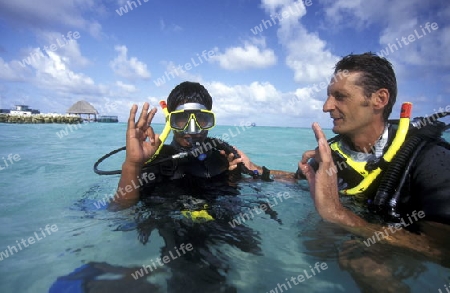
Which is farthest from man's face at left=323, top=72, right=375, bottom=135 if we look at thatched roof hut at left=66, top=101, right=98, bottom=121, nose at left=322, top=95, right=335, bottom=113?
thatched roof hut at left=66, top=101, right=98, bottom=121

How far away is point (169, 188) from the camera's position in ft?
10.6

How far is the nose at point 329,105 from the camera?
2801 millimetres

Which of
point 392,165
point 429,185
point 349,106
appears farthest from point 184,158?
point 429,185

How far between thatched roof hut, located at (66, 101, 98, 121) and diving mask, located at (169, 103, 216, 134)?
208 feet

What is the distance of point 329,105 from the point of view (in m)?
2.81

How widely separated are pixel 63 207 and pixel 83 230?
1.37 meters

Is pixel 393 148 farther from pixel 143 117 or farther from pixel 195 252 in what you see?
pixel 143 117

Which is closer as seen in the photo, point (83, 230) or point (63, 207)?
point (83, 230)

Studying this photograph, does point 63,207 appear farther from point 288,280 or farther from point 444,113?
point 444,113

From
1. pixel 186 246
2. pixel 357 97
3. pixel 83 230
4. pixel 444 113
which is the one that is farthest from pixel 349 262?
pixel 83 230

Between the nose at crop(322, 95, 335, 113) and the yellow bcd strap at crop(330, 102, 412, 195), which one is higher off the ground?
the nose at crop(322, 95, 335, 113)

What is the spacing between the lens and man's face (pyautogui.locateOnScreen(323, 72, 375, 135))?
8.86ft

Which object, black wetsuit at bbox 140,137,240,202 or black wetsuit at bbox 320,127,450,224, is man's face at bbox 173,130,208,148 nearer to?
black wetsuit at bbox 140,137,240,202

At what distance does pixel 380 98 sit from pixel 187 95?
2.44m
